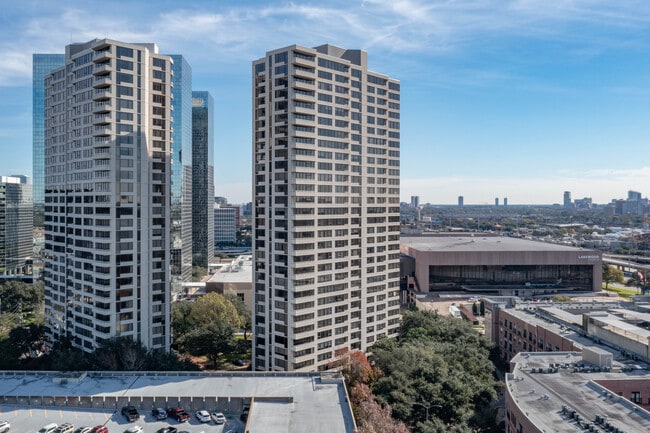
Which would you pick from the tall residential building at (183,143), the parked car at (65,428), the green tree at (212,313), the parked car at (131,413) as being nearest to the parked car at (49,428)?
the parked car at (65,428)

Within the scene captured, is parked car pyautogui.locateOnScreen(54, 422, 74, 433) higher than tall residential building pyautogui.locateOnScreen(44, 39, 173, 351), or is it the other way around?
tall residential building pyautogui.locateOnScreen(44, 39, 173, 351)

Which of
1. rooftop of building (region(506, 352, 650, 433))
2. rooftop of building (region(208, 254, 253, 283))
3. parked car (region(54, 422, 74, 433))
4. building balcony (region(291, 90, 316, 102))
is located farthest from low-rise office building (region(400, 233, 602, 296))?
parked car (region(54, 422, 74, 433))

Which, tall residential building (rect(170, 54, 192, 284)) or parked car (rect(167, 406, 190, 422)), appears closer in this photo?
parked car (rect(167, 406, 190, 422))

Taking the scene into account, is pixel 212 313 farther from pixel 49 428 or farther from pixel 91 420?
pixel 49 428

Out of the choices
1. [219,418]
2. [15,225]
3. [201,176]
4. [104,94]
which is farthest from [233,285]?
[15,225]

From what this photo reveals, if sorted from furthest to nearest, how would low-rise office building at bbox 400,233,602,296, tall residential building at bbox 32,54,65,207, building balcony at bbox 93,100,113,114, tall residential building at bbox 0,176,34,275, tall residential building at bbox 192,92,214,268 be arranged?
tall residential building at bbox 192,92,214,268 < tall residential building at bbox 0,176,34,275 < tall residential building at bbox 32,54,65,207 < low-rise office building at bbox 400,233,602,296 < building balcony at bbox 93,100,113,114

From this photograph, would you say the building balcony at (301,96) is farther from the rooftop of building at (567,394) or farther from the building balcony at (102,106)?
the rooftop of building at (567,394)

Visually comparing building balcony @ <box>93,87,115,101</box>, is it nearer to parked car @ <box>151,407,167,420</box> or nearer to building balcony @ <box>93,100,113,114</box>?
building balcony @ <box>93,100,113,114</box>
